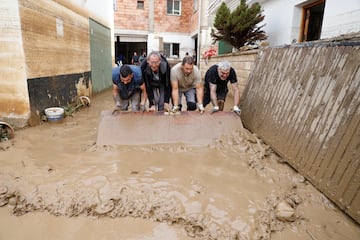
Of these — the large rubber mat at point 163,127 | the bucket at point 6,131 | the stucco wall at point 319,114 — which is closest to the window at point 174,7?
the stucco wall at point 319,114

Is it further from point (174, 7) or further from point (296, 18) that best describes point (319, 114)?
point (174, 7)

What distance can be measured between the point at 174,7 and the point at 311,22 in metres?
12.6

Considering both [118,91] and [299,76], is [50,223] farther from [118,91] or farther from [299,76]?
[299,76]

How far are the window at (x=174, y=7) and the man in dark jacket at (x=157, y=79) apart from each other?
1456cm

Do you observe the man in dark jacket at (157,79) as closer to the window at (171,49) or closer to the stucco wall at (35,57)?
the stucco wall at (35,57)

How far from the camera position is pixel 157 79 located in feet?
13.0

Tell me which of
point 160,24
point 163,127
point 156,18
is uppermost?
point 156,18

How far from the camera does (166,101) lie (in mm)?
4340

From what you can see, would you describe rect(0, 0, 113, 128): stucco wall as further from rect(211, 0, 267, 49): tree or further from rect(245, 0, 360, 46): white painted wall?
rect(245, 0, 360, 46): white painted wall

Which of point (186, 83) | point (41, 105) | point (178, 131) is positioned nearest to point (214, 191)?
point (178, 131)

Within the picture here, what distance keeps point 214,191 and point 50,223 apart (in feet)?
4.65

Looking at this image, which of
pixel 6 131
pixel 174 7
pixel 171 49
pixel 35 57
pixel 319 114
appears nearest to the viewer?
pixel 319 114

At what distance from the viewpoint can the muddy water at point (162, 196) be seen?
1.96 metres

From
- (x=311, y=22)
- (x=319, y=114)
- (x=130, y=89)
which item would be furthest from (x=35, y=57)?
(x=311, y=22)
